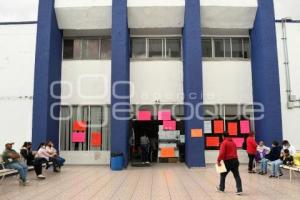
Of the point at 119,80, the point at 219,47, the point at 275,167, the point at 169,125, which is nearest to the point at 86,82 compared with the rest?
the point at 119,80

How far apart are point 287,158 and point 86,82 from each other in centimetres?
1006

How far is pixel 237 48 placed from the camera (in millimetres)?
18453

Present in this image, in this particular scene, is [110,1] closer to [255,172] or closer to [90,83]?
[90,83]

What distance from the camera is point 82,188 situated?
415 inches

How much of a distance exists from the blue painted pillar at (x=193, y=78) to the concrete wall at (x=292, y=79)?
4.08m

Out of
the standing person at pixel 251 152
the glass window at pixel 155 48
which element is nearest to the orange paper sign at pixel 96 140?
the glass window at pixel 155 48

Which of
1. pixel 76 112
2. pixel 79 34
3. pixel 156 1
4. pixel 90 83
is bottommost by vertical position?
pixel 76 112

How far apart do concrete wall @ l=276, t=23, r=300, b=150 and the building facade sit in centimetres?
5

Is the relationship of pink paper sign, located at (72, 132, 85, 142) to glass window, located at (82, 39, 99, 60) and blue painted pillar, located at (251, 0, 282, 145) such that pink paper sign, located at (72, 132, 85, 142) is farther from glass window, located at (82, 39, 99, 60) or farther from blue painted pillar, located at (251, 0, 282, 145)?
blue painted pillar, located at (251, 0, 282, 145)

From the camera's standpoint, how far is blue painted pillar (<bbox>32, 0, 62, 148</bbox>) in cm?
1659

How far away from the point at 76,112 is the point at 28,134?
248 cm

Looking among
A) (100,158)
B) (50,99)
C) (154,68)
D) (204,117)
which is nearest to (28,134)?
(50,99)

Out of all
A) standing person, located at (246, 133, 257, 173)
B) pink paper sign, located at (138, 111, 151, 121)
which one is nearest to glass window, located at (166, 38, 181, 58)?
pink paper sign, located at (138, 111, 151, 121)

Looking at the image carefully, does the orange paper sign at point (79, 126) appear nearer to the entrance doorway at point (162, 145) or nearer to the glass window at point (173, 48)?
the entrance doorway at point (162, 145)
